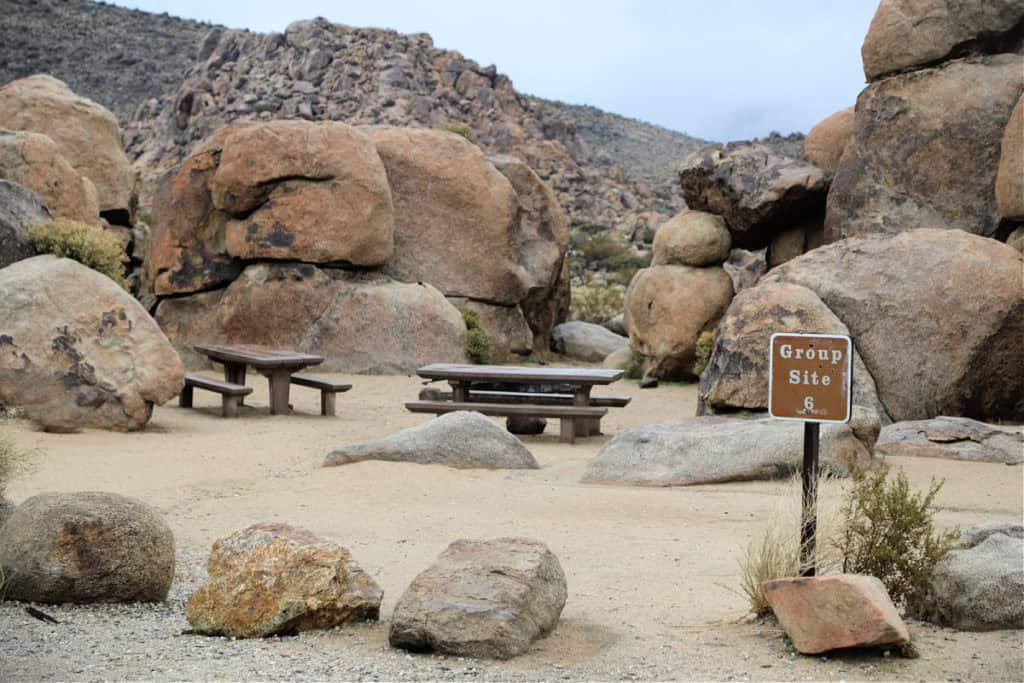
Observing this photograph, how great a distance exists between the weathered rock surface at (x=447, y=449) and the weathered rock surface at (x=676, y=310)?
8.22m

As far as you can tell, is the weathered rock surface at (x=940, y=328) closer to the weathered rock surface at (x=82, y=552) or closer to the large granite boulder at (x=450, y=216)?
the large granite boulder at (x=450, y=216)

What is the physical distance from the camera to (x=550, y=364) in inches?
885

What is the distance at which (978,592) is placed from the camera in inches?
215

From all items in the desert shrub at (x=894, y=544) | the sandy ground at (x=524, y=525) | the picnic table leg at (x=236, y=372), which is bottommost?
the sandy ground at (x=524, y=525)

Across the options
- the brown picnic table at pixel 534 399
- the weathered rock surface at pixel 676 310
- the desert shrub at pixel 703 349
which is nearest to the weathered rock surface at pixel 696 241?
the weathered rock surface at pixel 676 310

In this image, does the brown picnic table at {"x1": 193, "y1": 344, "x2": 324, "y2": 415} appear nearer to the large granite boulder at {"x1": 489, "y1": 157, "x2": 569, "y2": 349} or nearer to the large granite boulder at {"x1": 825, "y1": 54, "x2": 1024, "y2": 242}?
the large granite boulder at {"x1": 825, "y1": 54, "x2": 1024, "y2": 242}

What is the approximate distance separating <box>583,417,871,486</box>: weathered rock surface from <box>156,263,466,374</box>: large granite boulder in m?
8.73

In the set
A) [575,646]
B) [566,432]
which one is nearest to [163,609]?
[575,646]

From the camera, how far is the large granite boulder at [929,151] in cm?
1538

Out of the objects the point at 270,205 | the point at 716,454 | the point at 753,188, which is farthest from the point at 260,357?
the point at 753,188

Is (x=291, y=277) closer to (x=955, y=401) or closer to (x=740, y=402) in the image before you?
(x=740, y=402)

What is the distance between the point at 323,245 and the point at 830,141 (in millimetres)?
8135

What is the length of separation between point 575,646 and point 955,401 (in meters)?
9.00

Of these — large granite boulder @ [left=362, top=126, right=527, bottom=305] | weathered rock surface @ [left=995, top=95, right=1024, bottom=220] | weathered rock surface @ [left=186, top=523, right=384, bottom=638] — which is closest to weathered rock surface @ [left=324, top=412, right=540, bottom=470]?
weathered rock surface @ [left=186, top=523, right=384, bottom=638]
